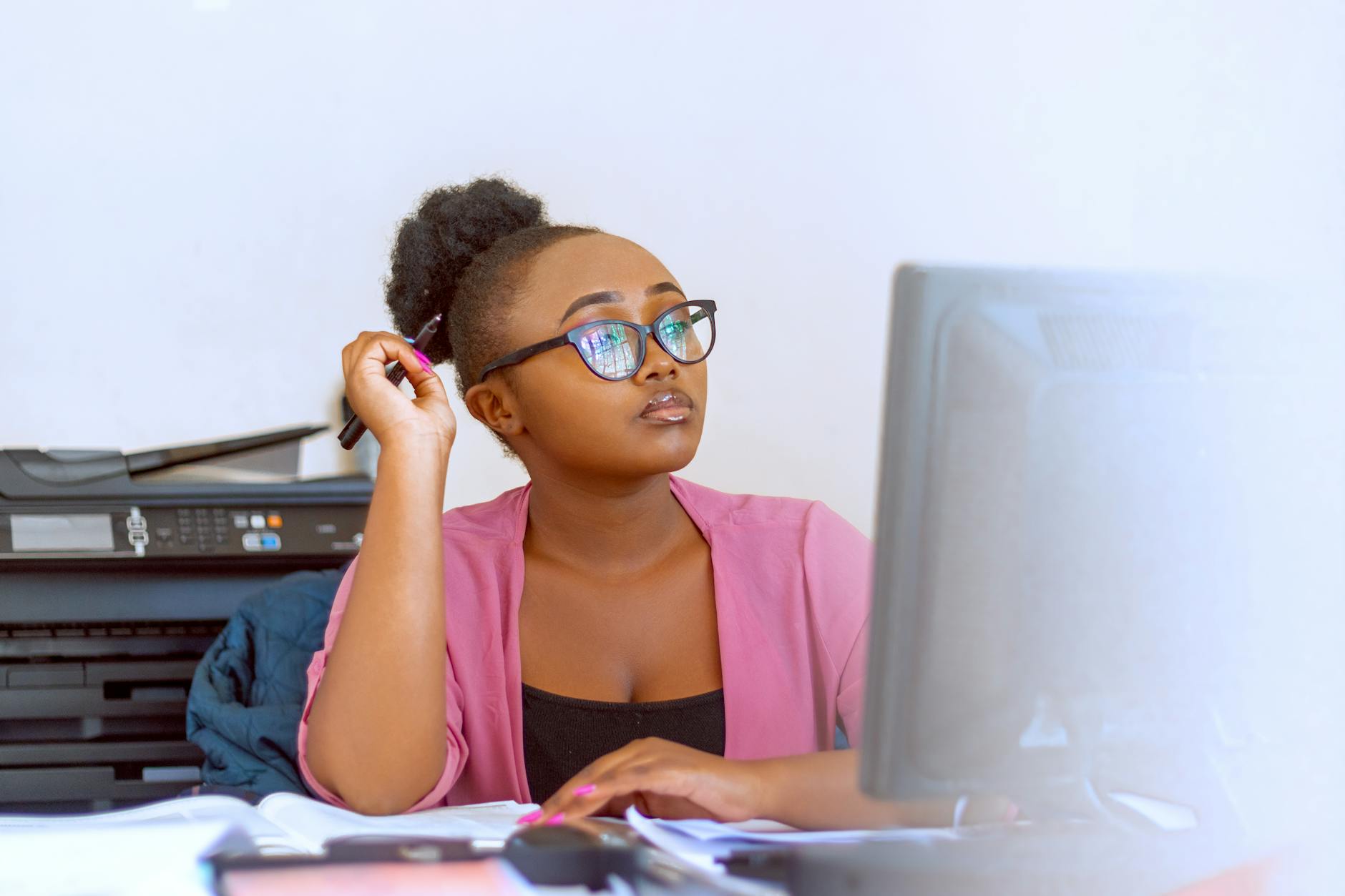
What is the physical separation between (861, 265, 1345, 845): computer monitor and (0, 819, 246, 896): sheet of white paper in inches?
16.1

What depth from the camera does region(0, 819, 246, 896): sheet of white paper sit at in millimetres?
703

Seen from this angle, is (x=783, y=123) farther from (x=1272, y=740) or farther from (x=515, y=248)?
(x=1272, y=740)

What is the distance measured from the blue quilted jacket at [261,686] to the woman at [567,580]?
37 cm

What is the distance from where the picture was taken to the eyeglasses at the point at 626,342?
4.50 feet

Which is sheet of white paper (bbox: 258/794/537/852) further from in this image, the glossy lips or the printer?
the printer

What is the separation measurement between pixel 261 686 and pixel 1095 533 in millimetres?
1459

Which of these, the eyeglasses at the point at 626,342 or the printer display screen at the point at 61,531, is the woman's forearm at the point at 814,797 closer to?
the eyeglasses at the point at 626,342

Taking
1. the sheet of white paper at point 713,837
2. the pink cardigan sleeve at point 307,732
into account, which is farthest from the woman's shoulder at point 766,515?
the sheet of white paper at point 713,837

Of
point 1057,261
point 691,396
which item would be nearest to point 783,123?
point 1057,261

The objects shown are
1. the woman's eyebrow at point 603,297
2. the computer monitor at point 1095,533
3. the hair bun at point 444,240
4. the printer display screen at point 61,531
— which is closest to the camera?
the computer monitor at point 1095,533

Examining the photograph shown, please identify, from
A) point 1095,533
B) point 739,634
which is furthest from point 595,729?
point 1095,533

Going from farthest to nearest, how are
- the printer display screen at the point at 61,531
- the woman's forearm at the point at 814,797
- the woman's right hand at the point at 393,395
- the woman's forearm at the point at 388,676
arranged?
the printer display screen at the point at 61,531 < the woman's right hand at the point at 393,395 < the woman's forearm at the point at 388,676 < the woman's forearm at the point at 814,797

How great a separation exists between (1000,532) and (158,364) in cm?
237

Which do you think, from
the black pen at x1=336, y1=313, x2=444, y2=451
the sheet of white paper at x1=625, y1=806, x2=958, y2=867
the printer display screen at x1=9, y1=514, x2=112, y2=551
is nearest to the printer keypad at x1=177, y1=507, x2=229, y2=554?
the printer display screen at x1=9, y1=514, x2=112, y2=551
